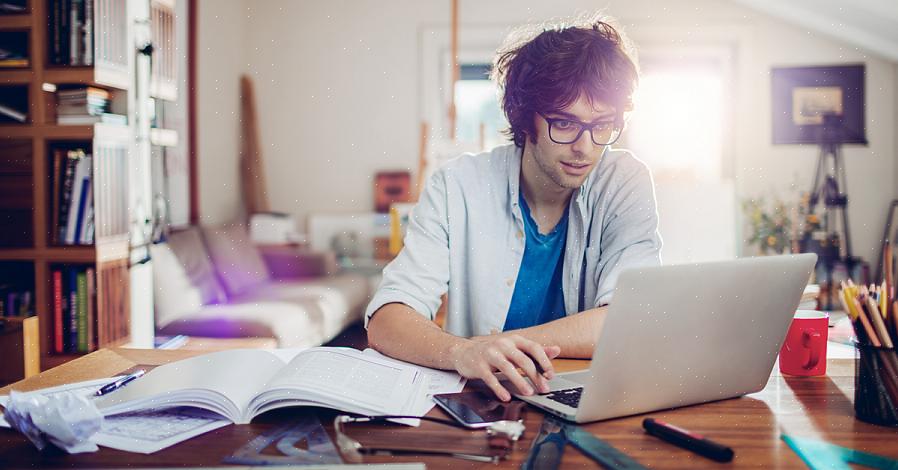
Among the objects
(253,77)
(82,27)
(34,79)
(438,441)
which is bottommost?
(438,441)

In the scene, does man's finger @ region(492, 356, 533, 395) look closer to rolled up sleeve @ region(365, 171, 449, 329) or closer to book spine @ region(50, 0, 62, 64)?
rolled up sleeve @ region(365, 171, 449, 329)

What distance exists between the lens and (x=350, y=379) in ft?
3.28

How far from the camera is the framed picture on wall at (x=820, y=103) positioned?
536 centimetres

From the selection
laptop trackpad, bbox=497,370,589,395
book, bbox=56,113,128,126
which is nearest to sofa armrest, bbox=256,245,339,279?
book, bbox=56,113,128,126

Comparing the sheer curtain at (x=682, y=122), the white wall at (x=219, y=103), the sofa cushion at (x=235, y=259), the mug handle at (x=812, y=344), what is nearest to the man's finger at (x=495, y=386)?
the mug handle at (x=812, y=344)

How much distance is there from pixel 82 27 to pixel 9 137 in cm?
46

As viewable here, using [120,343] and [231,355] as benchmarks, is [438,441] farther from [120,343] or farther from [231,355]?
[120,343]

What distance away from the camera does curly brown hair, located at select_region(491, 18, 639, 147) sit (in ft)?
4.99

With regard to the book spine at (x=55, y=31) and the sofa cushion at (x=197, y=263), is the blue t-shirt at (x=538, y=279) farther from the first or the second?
the sofa cushion at (x=197, y=263)

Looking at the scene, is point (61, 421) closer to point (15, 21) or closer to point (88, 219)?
point (88, 219)

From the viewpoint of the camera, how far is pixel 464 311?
66.7 inches

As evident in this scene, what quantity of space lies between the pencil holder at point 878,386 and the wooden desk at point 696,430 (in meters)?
0.02

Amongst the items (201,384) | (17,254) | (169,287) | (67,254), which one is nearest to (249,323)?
(169,287)

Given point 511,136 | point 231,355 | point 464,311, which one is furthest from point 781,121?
point 231,355
